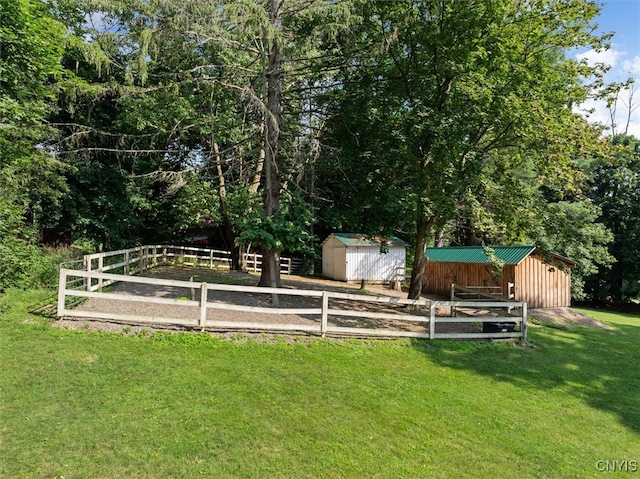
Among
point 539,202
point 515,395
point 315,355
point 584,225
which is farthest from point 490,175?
point 315,355

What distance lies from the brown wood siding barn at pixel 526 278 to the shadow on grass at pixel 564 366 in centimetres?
670

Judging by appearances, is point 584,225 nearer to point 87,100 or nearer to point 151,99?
point 151,99

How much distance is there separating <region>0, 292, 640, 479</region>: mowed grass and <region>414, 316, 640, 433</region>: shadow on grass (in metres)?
0.05

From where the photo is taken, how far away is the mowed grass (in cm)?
379

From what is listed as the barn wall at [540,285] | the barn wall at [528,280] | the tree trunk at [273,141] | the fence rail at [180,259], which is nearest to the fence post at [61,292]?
the tree trunk at [273,141]

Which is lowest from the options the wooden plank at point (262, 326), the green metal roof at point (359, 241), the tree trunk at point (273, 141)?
the wooden plank at point (262, 326)

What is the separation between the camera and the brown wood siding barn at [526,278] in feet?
57.8

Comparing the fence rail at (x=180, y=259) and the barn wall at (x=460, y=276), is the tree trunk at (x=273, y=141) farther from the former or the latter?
the barn wall at (x=460, y=276)

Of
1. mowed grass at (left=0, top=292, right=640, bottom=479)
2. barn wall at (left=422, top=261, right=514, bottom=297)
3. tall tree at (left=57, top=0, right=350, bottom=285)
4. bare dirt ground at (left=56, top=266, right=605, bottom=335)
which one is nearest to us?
mowed grass at (left=0, top=292, right=640, bottom=479)

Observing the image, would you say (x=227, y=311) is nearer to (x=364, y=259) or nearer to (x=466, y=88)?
(x=466, y=88)

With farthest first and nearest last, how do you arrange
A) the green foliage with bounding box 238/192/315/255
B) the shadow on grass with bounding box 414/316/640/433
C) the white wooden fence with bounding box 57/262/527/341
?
the green foliage with bounding box 238/192/315/255 < the white wooden fence with bounding box 57/262/527/341 < the shadow on grass with bounding box 414/316/640/433


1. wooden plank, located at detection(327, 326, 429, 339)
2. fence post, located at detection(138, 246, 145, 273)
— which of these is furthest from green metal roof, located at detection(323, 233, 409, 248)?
wooden plank, located at detection(327, 326, 429, 339)

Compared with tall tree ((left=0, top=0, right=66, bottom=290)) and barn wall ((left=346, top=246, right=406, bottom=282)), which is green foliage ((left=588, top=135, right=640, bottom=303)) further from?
tall tree ((left=0, top=0, right=66, bottom=290))

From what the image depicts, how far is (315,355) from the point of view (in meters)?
7.00
